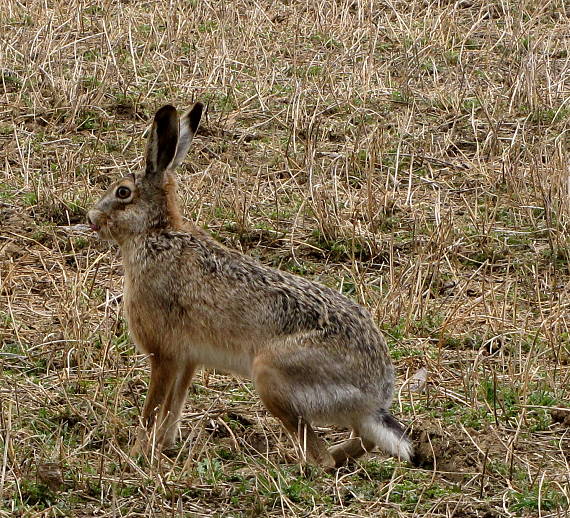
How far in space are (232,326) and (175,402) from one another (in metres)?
0.47

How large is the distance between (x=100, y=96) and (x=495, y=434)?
479 centimetres

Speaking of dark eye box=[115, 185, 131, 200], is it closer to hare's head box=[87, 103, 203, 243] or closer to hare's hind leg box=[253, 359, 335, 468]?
hare's head box=[87, 103, 203, 243]

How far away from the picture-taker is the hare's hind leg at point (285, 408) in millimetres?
5277

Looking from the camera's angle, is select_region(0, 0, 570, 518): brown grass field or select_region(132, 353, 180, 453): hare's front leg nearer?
select_region(0, 0, 570, 518): brown grass field

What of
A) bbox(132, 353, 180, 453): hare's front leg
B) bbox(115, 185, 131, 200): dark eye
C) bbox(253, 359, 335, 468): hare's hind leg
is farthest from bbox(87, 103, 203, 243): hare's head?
bbox(253, 359, 335, 468): hare's hind leg

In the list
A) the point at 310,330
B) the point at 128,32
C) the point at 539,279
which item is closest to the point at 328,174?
the point at 539,279

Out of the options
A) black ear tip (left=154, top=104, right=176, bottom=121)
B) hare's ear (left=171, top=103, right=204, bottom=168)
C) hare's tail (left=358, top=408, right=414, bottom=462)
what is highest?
black ear tip (left=154, top=104, right=176, bottom=121)

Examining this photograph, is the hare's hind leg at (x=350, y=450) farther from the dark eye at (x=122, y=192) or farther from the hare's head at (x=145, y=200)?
the dark eye at (x=122, y=192)

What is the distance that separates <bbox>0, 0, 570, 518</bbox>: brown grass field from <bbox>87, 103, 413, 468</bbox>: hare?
6.4 inches

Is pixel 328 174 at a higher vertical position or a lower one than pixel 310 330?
lower

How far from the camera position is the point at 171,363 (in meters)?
5.77

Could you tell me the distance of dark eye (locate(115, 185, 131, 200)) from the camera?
19.9 ft

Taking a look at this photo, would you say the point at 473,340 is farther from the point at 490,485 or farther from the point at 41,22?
the point at 41,22

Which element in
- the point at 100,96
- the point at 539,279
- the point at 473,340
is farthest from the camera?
the point at 100,96
